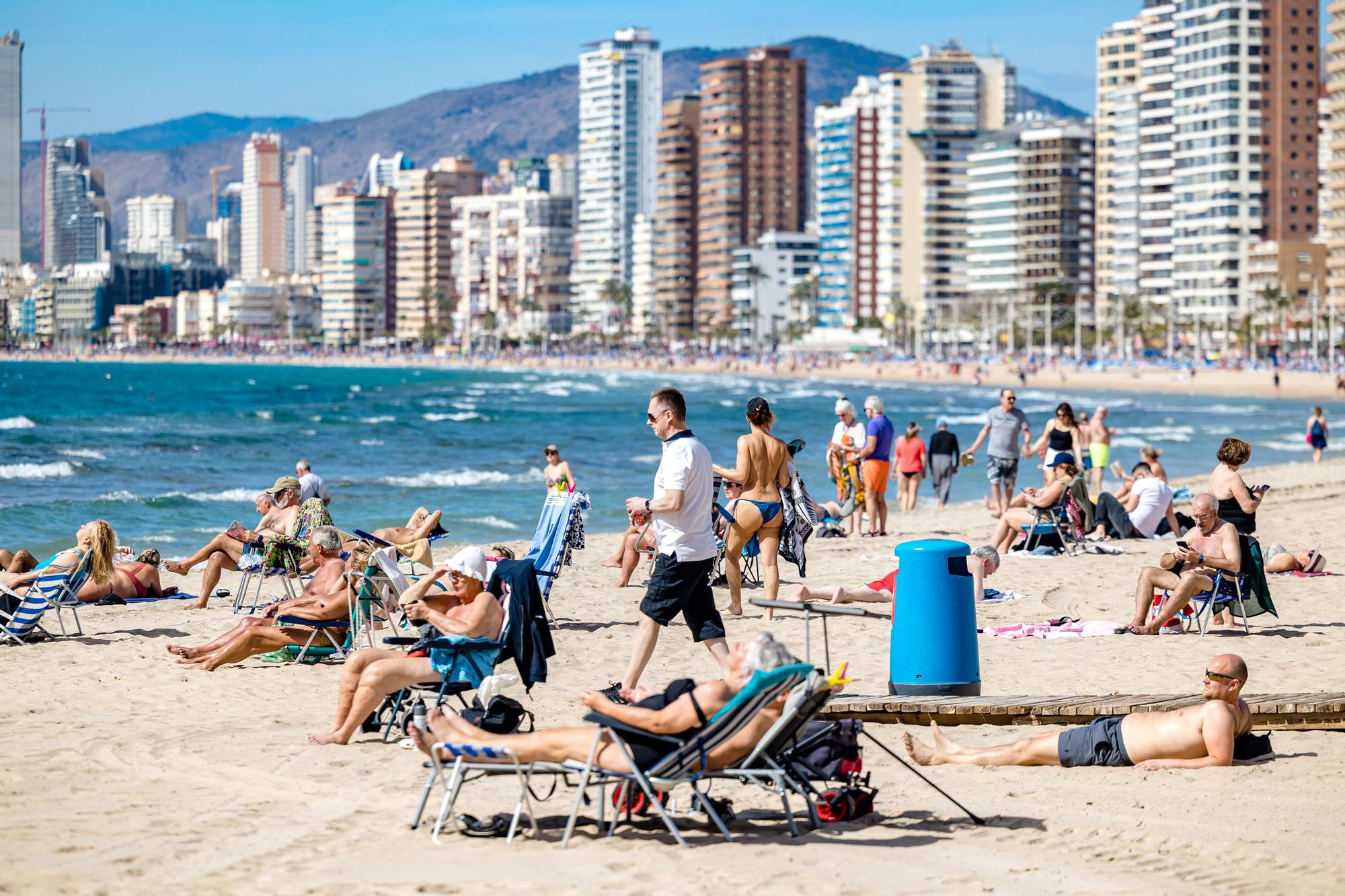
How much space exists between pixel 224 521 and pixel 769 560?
12.9 metres

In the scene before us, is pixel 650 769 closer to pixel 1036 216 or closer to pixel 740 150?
pixel 1036 216

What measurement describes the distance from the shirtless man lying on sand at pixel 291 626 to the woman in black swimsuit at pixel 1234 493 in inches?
206

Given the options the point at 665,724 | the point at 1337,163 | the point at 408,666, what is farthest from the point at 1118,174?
the point at 665,724

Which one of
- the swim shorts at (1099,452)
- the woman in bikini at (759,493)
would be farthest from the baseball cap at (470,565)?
the swim shorts at (1099,452)

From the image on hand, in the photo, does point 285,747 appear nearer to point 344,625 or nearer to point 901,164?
point 344,625

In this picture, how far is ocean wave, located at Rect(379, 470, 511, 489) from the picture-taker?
92.8 feet

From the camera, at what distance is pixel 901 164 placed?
167 meters

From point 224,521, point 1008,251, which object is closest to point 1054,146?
point 1008,251

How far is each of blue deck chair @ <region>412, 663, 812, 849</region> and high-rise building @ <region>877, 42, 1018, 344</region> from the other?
155330 mm

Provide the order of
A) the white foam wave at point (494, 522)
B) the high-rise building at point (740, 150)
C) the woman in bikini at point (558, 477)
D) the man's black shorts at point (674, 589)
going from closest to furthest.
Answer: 1. the man's black shorts at point (674, 589)
2. the woman in bikini at point (558, 477)
3. the white foam wave at point (494, 522)
4. the high-rise building at point (740, 150)

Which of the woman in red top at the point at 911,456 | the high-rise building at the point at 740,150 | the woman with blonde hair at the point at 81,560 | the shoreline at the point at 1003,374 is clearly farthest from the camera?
the high-rise building at the point at 740,150

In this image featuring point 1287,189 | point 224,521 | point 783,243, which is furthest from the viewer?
point 783,243

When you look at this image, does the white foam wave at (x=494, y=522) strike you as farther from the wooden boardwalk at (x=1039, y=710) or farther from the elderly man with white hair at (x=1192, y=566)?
the wooden boardwalk at (x=1039, y=710)

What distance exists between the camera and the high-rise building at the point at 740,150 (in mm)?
189375
